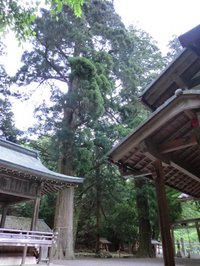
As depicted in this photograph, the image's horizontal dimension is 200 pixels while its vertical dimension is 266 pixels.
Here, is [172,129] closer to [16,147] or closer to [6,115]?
[16,147]

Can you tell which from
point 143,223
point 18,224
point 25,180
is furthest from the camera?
point 18,224

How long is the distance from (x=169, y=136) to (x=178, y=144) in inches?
14.2

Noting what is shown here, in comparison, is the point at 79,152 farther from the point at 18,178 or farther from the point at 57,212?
the point at 18,178

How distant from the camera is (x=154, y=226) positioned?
588 inches

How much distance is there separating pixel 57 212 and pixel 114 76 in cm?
887

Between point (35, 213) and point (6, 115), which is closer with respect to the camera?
point (35, 213)

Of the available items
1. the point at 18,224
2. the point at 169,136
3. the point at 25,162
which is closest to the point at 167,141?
the point at 169,136

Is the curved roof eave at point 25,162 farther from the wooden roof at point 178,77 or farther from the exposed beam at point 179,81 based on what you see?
the exposed beam at point 179,81

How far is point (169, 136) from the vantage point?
4.30 m

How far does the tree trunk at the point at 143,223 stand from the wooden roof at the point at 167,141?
8.67 metres

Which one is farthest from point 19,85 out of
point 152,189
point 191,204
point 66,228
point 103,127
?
point 191,204

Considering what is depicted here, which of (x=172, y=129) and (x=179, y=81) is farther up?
(x=179, y=81)

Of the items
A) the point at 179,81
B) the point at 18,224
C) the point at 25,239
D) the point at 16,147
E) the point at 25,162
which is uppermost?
the point at 16,147

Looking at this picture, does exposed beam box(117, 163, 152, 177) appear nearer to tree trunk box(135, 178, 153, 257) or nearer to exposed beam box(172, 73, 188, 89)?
exposed beam box(172, 73, 188, 89)
